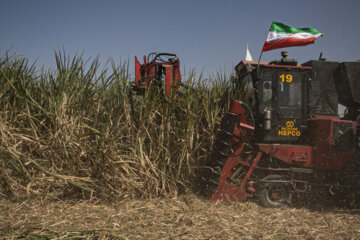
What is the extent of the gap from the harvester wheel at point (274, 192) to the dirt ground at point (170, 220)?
151 millimetres

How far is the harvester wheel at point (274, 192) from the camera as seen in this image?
191 inches

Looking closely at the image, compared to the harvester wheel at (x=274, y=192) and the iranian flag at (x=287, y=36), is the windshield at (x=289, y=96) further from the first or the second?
the harvester wheel at (x=274, y=192)

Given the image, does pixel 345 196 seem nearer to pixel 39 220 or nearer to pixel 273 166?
pixel 273 166

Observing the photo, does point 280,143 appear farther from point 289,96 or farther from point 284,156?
point 289,96

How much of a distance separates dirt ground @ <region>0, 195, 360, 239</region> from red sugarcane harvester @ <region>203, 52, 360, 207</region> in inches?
15.5

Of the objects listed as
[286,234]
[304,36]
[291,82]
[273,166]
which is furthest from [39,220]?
[304,36]

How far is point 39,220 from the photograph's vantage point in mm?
3783

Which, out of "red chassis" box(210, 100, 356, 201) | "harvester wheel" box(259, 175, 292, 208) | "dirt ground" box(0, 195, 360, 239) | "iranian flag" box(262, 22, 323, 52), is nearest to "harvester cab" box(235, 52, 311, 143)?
"red chassis" box(210, 100, 356, 201)

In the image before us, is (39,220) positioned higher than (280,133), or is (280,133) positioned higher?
(280,133)

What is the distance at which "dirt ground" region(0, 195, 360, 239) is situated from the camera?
133 inches

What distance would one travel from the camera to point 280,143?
5109 millimetres

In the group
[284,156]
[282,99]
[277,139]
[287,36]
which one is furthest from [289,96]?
[287,36]

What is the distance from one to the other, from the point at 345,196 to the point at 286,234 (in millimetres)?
1957

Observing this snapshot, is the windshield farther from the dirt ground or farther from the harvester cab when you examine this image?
the dirt ground
